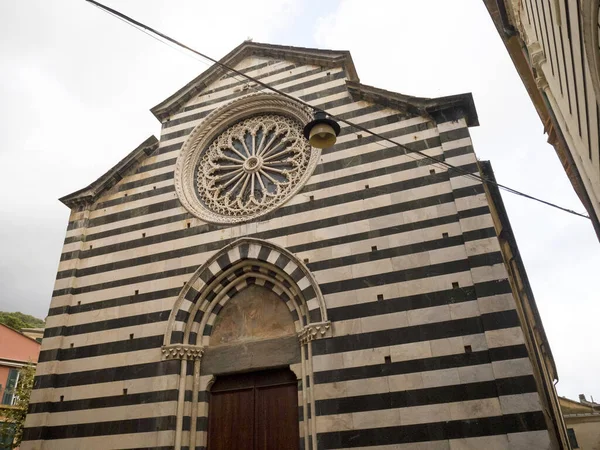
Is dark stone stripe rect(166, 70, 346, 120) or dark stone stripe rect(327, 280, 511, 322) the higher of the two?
dark stone stripe rect(166, 70, 346, 120)

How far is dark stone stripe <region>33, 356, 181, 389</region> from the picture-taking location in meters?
10.0

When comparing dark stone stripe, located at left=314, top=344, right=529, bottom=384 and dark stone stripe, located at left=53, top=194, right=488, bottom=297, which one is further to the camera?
dark stone stripe, located at left=53, top=194, right=488, bottom=297

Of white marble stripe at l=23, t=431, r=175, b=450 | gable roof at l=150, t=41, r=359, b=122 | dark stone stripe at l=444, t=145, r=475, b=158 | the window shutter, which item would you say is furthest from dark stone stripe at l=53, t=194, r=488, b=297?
the window shutter

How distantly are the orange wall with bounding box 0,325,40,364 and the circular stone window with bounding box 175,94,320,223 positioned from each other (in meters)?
16.1

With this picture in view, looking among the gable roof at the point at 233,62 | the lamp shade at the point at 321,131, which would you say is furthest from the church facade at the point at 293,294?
the lamp shade at the point at 321,131

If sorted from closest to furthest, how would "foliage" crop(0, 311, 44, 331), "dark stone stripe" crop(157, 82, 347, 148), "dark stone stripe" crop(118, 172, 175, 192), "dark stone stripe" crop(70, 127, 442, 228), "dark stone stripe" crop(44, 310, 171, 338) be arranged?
"dark stone stripe" crop(70, 127, 442, 228) → "dark stone stripe" crop(44, 310, 171, 338) → "dark stone stripe" crop(157, 82, 347, 148) → "dark stone stripe" crop(118, 172, 175, 192) → "foliage" crop(0, 311, 44, 331)

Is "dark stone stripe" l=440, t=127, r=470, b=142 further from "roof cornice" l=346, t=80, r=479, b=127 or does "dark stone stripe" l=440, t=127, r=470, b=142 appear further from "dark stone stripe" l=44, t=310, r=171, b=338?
"dark stone stripe" l=44, t=310, r=171, b=338

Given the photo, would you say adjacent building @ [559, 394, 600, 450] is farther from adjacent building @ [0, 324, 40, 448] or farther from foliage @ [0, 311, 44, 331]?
foliage @ [0, 311, 44, 331]

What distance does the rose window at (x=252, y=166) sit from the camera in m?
11.6

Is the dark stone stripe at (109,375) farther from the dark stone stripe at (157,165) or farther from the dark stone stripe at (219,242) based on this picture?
the dark stone stripe at (157,165)

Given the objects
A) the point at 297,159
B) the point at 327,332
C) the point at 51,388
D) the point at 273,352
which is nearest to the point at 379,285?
the point at 327,332

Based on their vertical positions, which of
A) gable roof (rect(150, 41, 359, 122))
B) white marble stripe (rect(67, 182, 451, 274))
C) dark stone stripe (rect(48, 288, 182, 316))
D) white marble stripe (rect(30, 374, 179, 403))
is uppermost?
gable roof (rect(150, 41, 359, 122))

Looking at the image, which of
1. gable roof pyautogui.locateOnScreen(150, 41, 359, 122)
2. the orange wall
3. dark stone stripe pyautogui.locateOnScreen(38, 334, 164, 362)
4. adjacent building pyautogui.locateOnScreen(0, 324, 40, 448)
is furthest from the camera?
the orange wall

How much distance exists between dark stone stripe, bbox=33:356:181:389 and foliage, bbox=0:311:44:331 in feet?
88.0
